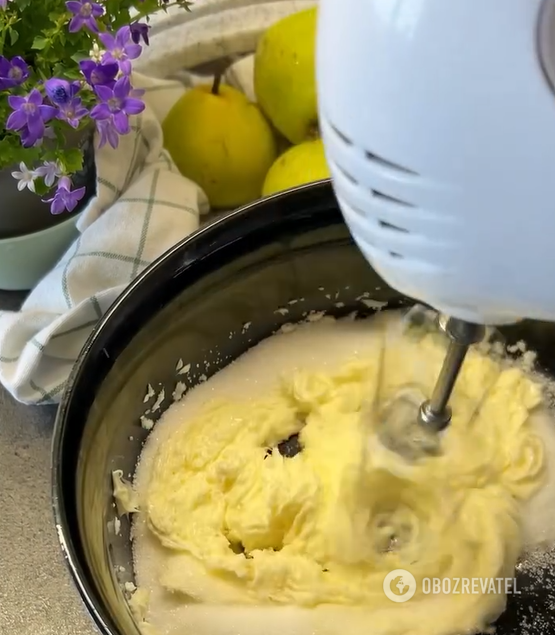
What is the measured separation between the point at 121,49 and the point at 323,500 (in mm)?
365

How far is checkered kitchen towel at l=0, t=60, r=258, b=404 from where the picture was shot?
0.63 m

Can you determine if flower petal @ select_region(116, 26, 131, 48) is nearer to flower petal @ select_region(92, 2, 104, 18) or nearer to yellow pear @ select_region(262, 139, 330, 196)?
flower petal @ select_region(92, 2, 104, 18)

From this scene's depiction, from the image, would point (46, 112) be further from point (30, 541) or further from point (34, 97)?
point (30, 541)

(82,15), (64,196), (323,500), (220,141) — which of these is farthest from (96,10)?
(323,500)

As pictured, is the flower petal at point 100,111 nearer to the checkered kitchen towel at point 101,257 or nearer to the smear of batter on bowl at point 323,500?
the checkered kitchen towel at point 101,257

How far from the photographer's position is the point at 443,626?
1.91 ft

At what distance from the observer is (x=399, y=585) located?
1.98 ft

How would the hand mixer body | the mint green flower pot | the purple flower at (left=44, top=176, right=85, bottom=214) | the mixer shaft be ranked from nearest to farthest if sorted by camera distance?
the hand mixer body < the mixer shaft < the purple flower at (left=44, top=176, right=85, bottom=214) < the mint green flower pot

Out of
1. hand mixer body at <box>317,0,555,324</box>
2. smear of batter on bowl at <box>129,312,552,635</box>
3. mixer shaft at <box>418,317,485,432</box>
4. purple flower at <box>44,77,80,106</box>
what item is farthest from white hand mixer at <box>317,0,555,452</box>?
smear of batter on bowl at <box>129,312,552,635</box>

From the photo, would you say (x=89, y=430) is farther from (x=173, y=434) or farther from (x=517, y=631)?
(x=517, y=631)

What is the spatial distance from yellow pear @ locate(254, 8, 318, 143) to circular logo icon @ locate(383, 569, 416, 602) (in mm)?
396

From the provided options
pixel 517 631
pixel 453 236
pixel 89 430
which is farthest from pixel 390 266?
pixel 517 631

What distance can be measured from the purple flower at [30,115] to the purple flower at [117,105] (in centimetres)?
3

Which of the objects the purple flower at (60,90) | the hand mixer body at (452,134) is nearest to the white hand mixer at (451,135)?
the hand mixer body at (452,134)
